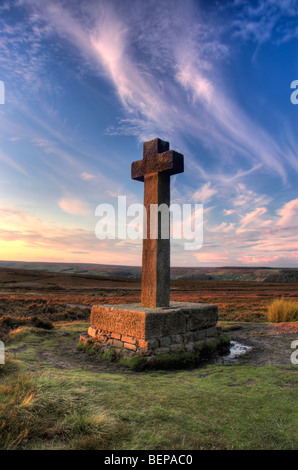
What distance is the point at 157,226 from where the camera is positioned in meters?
7.16

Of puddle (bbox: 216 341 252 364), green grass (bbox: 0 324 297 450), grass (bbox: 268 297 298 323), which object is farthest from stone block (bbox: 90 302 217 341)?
grass (bbox: 268 297 298 323)

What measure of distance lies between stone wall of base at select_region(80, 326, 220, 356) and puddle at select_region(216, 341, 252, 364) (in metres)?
0.60

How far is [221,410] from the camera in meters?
3.38

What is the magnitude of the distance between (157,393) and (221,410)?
0.86m

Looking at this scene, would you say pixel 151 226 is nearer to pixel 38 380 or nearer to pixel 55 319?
pixel 38 380

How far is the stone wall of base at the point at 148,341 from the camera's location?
588 cm

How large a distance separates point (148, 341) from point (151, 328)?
0.26 metres

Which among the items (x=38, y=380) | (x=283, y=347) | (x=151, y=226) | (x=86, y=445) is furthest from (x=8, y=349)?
(x=283, y=347)

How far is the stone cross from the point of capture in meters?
7.09

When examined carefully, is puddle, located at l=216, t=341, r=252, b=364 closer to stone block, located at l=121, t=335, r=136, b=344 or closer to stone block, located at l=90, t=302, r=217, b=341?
stone block, located at l=90, t=302, r=217, b=341

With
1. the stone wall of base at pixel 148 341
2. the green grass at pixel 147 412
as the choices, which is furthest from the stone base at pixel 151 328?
the green grass at pixel 147 412

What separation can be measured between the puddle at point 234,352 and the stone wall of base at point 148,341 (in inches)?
23.5

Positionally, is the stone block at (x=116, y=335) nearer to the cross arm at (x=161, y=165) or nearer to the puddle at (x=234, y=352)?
the puddle at (x=234, y=352)

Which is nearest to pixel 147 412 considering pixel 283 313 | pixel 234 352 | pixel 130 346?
pixel 130 346
